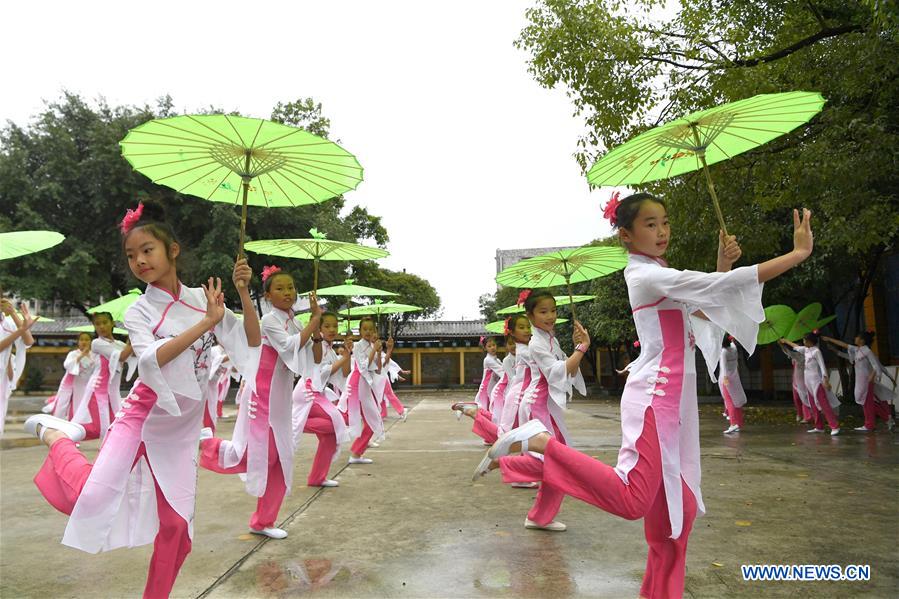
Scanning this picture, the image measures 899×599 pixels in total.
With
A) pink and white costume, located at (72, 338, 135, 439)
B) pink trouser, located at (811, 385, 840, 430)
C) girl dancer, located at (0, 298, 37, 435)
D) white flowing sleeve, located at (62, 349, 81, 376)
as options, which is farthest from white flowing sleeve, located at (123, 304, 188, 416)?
pink trouser, located at (811, 385, 840, 430)

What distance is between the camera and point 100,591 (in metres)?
3.11

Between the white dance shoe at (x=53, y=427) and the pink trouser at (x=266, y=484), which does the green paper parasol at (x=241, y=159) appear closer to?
the white dance shoe at (x=53, y=427)

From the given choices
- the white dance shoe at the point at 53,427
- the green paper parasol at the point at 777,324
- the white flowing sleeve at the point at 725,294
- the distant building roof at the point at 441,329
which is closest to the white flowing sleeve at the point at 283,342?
the white dance shoe at the point at 53,427

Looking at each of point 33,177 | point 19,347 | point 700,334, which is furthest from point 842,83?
point 33,177

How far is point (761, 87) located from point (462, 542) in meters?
5.71

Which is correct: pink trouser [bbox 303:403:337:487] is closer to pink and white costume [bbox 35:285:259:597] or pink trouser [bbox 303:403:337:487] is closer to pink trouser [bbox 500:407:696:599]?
pink and white costume [bbox 35:285:259:597]

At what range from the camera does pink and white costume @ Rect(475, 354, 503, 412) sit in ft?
37.9

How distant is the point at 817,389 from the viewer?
32.7 feet

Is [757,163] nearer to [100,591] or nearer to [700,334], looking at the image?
[700,334]

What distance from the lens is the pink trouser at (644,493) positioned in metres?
2.49

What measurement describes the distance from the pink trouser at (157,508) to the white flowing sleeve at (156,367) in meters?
0.26

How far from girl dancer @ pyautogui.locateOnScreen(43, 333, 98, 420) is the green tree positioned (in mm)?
7163

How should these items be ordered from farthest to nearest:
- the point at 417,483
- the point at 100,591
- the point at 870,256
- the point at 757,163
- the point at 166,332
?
the point at 870,256 → the point at 757,163 → the point at 417,483 → the point at 100,591 → the point at 166,332

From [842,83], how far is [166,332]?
7.03 metres
